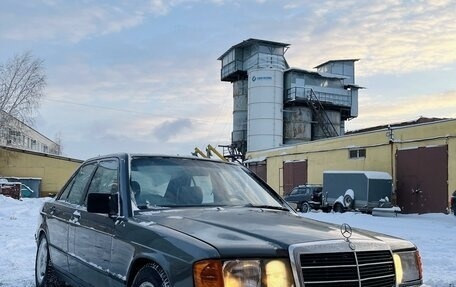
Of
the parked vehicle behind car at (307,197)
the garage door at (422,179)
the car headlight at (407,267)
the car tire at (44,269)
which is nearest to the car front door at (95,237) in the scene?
the car tire at (44,269)

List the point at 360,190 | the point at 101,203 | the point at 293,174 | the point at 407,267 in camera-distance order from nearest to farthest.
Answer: the point at 407,267
the point at 101,203
the point at 360,190
the point at 293,174

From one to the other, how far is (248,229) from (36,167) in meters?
50.0

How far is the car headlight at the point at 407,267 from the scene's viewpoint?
3649 millimetres

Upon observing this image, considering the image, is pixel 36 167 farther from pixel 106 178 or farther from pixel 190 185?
pixel 190 185

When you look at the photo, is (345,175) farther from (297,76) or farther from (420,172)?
(297,76)

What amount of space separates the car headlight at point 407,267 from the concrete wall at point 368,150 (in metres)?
23.5

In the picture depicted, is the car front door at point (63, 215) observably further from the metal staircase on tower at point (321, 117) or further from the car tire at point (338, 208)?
the metal staircase on tower at point (321, 117)

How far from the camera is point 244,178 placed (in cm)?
542

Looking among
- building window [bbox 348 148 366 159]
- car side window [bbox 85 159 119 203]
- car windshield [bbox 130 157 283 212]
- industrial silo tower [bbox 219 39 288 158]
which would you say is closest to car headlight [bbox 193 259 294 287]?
car windshield [bbox 130 157 283 212]

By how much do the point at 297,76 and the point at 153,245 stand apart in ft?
158

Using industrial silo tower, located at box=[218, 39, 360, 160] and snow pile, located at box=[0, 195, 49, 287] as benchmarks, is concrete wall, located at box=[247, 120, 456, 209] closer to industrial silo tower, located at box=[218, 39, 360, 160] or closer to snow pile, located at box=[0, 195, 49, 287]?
industrial silo tower, located at box=[218, 39, 360, 160]

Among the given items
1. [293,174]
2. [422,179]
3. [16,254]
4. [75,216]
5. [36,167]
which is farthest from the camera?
[36,167]

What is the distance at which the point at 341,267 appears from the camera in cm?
324

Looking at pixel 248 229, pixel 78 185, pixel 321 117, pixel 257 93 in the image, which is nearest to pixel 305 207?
pixel 257 93
